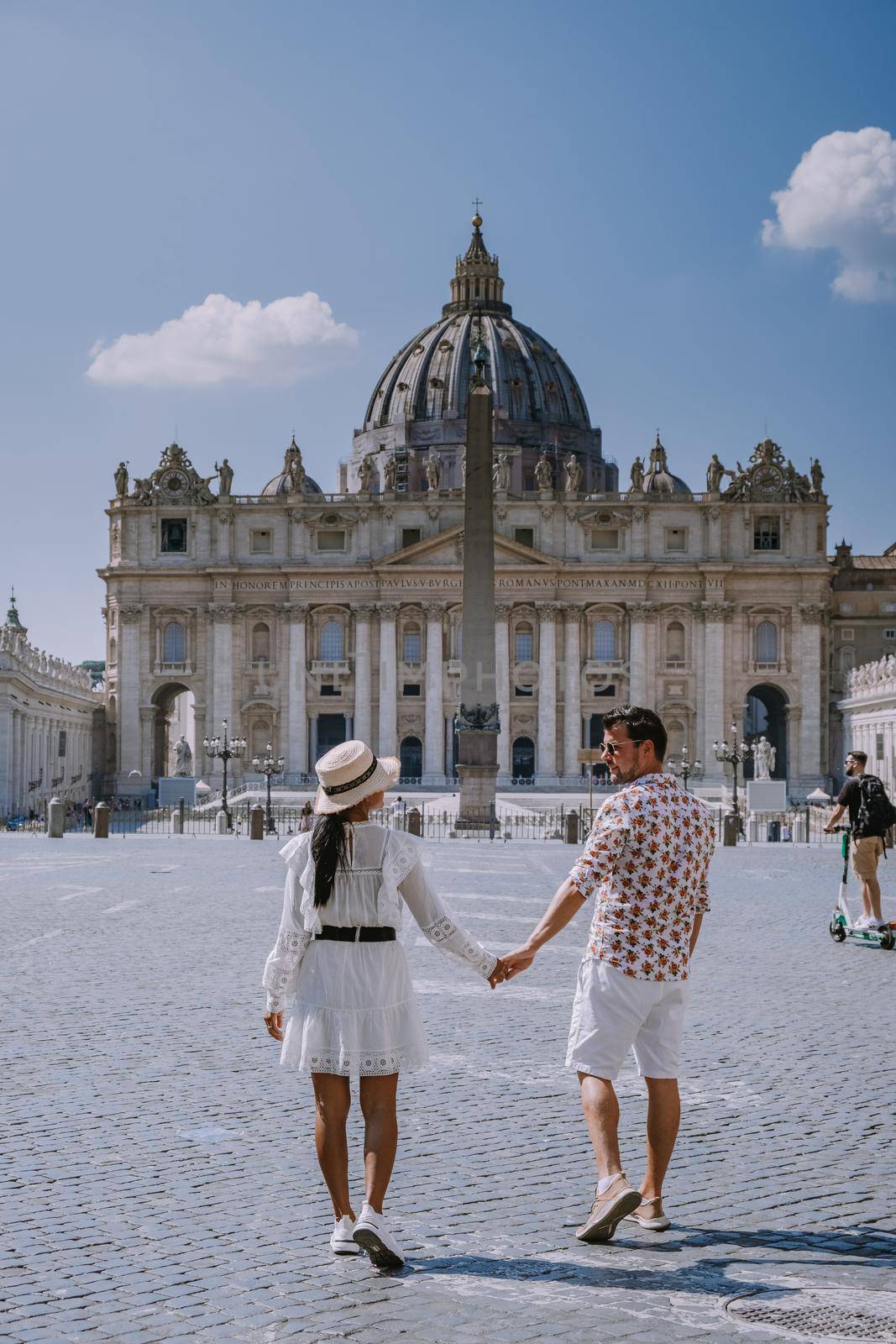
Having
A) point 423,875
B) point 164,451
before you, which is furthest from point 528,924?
point 164,451

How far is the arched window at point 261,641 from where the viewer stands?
8231 centimetres

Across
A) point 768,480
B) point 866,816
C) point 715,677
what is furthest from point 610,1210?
point 768,480

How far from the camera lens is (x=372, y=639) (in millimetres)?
81375

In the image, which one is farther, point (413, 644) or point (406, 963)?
point (413, 644)

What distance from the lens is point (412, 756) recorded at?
8219 cm

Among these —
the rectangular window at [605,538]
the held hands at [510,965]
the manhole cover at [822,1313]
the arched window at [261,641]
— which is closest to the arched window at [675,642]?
the rectangular window at [605,538]

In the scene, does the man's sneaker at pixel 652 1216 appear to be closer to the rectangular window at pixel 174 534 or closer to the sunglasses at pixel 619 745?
the sunglasses at pixel 619 745

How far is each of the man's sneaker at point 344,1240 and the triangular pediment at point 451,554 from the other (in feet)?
240

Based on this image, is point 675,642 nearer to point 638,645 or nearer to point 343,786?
point 638,645

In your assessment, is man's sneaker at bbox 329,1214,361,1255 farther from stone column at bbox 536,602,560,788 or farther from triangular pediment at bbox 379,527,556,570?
triangular pediment at bbox 379,527,556,570

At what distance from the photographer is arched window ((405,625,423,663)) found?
81.1 m

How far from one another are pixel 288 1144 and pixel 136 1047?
277 centimetres

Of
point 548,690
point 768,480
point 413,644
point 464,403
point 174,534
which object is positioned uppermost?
point 464,403

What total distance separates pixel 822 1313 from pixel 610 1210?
104cm
